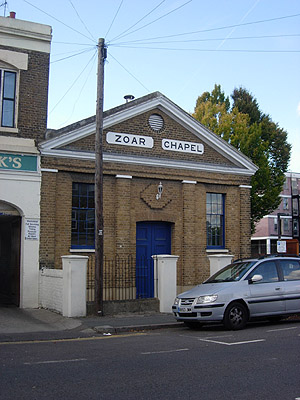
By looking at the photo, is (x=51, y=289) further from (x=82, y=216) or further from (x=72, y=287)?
(x=82, y=216)

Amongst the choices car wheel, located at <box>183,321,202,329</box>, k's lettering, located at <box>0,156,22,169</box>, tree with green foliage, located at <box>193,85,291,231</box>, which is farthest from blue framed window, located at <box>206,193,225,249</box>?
tree with green foliage, located at <box>193,85,291,231</box>

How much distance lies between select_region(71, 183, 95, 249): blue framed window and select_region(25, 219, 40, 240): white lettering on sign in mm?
1349

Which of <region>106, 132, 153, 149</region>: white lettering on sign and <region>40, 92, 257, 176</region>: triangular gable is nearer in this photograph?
<region>40, 92, 257, 176</region>: triangular gable

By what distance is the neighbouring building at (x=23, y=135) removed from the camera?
1437 cm

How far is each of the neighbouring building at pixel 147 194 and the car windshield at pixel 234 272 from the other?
2.85 metres

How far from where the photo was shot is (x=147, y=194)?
1677cm

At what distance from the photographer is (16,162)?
1440cm

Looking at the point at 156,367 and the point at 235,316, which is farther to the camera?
the point at 235,316

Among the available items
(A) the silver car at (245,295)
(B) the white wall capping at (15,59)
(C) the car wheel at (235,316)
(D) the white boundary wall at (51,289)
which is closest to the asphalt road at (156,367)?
(C) the car wheel at (235,316)

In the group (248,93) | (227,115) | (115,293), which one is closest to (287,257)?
(115,293)

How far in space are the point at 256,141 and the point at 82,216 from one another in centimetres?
1587

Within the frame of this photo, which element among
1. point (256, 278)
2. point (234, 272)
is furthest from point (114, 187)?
point (256, 278)

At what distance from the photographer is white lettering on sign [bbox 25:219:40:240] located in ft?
47.3

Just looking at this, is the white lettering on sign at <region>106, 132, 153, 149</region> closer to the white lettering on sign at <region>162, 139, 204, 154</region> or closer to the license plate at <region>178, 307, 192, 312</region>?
the white lettering on sign at <region>162, 139, 204, 154</region>
